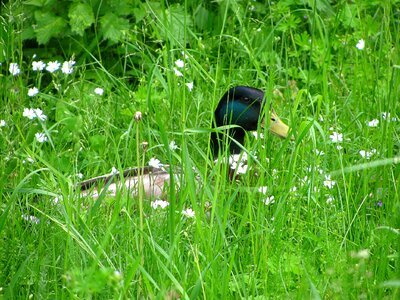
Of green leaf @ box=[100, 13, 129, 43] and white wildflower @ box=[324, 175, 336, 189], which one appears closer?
white wildflower @ box=[324, 175, 336, 189]

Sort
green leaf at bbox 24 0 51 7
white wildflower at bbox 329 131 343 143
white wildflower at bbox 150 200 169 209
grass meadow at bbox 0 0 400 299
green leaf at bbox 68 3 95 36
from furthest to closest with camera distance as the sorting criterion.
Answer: green leaf at bbox 24 0 51 7 < green leaf at bbox 68 3 95 36 < white wildflower at bbox 329 131 343 143 < white wildflower at bbox 150 200 169 209 < grass meadow at bbox 0 0 400 299

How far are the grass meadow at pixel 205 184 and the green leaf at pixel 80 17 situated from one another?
60 millimetres

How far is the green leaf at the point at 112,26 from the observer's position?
553 centimetres

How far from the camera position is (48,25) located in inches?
223

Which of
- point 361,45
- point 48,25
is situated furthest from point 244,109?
point 48,25

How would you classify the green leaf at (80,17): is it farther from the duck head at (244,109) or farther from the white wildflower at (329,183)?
the white wildflower at (329,183)

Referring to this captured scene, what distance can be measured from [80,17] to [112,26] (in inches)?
7.5

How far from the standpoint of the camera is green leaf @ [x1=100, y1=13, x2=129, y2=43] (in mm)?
5531

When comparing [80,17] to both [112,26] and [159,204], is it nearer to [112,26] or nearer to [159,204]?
[112,26]

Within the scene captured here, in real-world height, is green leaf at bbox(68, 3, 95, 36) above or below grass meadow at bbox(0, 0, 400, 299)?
above

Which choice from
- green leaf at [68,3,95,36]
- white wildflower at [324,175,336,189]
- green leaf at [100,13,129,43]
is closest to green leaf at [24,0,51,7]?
green leaf at [68,3,95,36]

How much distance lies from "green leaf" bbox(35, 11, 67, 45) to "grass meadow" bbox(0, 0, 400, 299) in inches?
0.5

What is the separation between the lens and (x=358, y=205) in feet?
12.6

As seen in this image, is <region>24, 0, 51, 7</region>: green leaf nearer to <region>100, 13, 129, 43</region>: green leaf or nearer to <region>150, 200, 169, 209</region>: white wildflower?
<region>100, 13, 129, 43</region>: green leaf
